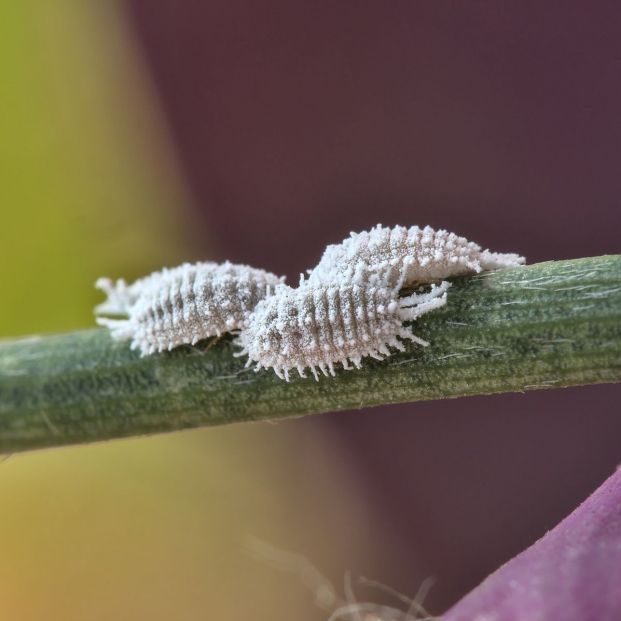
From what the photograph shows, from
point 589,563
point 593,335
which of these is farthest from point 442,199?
point 589,563

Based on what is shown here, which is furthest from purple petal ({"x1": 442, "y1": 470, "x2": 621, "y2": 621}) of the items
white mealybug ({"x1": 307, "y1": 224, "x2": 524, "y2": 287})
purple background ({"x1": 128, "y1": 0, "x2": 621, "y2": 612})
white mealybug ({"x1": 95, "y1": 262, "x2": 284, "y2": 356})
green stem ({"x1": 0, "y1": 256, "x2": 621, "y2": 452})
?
purple background ({"x1": 128, "y1": 0, "x2": 621, "y2": 612})

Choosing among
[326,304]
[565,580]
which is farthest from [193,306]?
[565,580]

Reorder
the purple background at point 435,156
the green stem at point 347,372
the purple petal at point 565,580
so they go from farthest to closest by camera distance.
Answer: the purple background at point 435,156
the green stem at point 347,372
the purple petal at point 565,580

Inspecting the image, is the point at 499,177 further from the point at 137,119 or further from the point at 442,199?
the point at 137,119

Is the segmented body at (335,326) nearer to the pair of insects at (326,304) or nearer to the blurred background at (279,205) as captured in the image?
the pair of insects at (326,304)

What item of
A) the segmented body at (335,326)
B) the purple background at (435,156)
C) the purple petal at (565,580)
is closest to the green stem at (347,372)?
the segmented body at (335,326)

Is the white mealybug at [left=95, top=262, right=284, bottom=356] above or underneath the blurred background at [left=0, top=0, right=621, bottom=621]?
underneath

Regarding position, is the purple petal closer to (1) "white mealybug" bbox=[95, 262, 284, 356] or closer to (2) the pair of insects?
(2) the pair of insects
